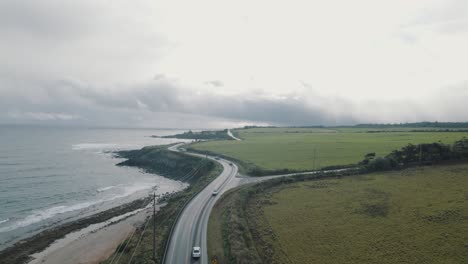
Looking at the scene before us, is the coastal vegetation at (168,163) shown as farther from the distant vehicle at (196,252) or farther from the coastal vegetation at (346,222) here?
the distant vehicle at (196,252)

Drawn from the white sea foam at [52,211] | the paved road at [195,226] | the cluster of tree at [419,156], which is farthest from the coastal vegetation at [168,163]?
the cluster of tree at [419,156]

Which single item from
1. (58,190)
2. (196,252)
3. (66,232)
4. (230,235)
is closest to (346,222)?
(230,235)

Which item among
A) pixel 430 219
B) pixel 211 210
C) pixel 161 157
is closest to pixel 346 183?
pixel 430 219

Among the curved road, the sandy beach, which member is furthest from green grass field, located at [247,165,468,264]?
the sandy beach

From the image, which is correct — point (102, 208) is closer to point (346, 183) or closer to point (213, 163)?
point (213, 163)

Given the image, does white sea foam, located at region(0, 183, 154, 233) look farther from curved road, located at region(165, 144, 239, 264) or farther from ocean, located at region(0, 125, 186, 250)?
curved road, located at region(165, 144, 239, 264)
